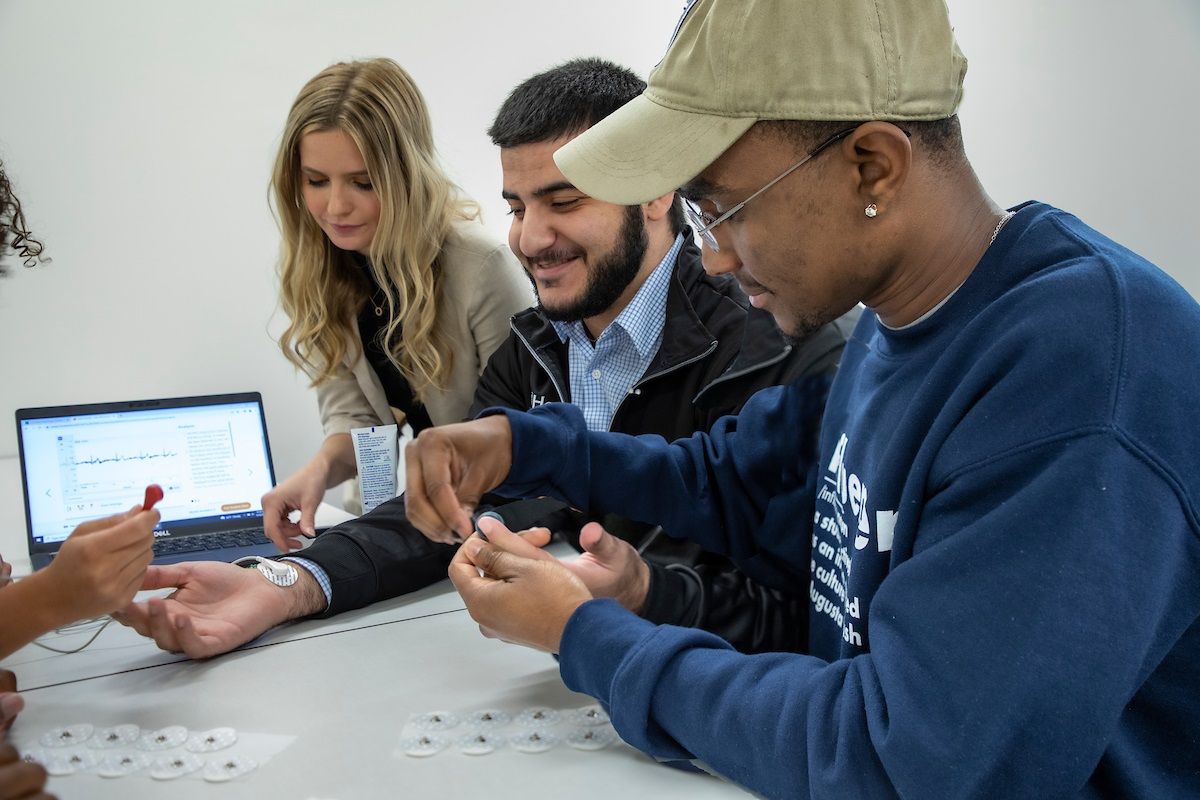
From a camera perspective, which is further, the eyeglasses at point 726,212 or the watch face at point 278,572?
the watch face at point 278,572

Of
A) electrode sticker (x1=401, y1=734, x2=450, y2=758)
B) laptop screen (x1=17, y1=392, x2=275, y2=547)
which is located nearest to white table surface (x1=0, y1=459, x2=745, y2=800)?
electrode sticker (x1=401, y1=734, x2=450, y2=758)

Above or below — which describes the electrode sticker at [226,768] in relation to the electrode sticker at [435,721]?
above

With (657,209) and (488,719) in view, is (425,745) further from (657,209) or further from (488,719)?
(657,209)

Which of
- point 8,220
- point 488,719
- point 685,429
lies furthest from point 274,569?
point 8,220

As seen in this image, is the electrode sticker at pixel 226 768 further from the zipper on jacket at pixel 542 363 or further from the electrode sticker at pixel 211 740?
the zipper on jacket at pixel 542 363

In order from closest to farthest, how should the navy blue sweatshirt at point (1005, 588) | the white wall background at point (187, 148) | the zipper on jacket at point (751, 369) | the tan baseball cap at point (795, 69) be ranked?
the navy blue sweatshirt at point (1005, 588) < the tan baseball cap at point (795, 69) < the zipper on jacket at point (751, 369) < the white wall background at point (187, 148)

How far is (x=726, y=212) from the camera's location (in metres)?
0.75

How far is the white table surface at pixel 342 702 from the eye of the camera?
2.42ft

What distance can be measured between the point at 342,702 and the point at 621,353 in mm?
673

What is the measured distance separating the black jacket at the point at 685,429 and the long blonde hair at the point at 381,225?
30 cm

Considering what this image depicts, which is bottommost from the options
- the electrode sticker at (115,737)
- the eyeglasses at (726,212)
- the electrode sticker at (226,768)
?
the electrode sticker at (226,768)

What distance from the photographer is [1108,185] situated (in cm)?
318

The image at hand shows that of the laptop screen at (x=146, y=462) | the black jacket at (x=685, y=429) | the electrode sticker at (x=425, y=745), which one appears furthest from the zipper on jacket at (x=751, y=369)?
the laptop screen at (x=146, y=462)

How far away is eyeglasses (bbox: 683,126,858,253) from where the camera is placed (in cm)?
68
